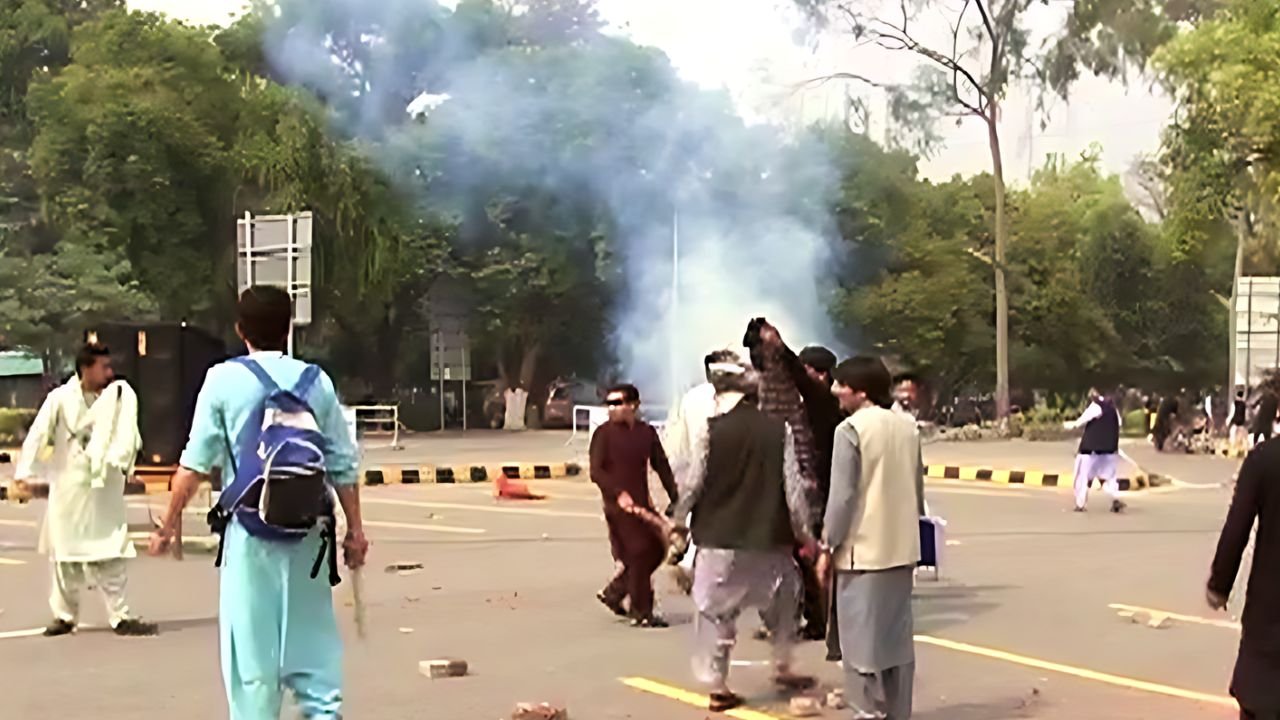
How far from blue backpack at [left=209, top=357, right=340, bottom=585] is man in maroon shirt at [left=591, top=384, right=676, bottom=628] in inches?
176

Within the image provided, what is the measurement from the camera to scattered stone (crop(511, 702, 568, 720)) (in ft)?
23.3

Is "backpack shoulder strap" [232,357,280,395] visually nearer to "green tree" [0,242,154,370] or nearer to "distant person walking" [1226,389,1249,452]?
"distant person walking" [1226,389,1249,452]

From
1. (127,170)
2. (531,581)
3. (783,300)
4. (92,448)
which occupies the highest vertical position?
(127,170)

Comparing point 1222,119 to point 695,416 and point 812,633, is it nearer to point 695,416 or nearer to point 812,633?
point 812,633

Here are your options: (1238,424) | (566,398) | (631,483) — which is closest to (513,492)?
(631,483)

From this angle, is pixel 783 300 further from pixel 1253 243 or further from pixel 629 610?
pixel 629 610

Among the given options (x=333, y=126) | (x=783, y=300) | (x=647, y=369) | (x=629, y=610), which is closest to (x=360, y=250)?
(x=333, y=126)

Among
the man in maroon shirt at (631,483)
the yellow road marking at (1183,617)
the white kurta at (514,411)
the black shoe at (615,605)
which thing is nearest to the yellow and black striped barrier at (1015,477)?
the yellow road marking at (1183,617)

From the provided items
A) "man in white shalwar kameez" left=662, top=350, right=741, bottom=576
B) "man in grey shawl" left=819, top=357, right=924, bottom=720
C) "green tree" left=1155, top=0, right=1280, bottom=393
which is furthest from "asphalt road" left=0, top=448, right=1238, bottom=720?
"green tree" left=1155, top=0, right=1280, bottom=393

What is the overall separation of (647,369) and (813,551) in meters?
28.2

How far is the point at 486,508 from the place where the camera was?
19.3m

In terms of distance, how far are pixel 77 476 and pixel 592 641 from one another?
326 centimetres

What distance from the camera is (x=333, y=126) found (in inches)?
1298

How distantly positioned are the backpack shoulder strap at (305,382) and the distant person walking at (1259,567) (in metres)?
3.01
